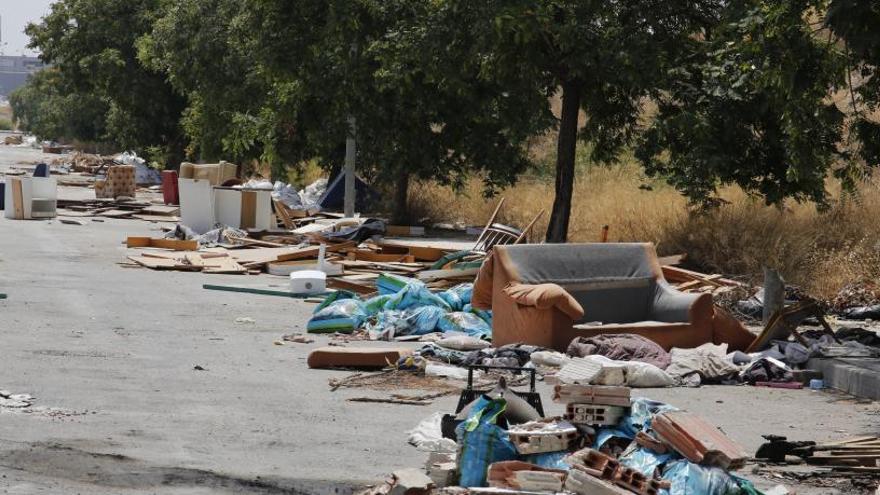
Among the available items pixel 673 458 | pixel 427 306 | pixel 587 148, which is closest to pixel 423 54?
pixel 427 306

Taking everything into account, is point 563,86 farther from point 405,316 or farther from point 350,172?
point 350,172

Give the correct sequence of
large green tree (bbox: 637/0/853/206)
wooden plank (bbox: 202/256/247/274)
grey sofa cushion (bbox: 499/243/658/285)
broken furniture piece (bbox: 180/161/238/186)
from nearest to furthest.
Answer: grey sofa cushion (bbox: 499/243/658/285) < large green tree (bbox: 637/0/853/206) < wooden plank (bbox: 202/256/247/274) < broken furniture piece (bbox: 180/161/238/186)

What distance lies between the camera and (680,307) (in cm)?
1453

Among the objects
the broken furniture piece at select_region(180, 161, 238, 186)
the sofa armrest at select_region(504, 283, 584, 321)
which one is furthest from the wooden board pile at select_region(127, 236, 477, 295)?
the broken furniture piece at select_region(180, 161, 238, 186)

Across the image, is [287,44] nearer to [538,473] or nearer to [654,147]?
[654,147]

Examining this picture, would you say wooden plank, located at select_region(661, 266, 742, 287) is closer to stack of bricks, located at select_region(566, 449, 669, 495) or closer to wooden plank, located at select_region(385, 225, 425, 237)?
stack of bricks, located at select_region(566, 449, 669, 495)

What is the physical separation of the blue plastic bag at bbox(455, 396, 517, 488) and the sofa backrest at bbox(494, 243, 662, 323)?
20.3ft

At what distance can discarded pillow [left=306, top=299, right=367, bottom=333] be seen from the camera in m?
15.7

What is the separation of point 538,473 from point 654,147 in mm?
15048

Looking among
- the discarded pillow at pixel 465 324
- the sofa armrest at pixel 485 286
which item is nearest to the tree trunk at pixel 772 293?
the discarded pillow at pixel 465 324

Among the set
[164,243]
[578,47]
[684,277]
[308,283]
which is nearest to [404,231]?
[164,243]

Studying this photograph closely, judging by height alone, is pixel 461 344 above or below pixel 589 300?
below

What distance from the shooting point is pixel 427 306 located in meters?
15.8

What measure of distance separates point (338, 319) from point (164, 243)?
11072 millimetres
